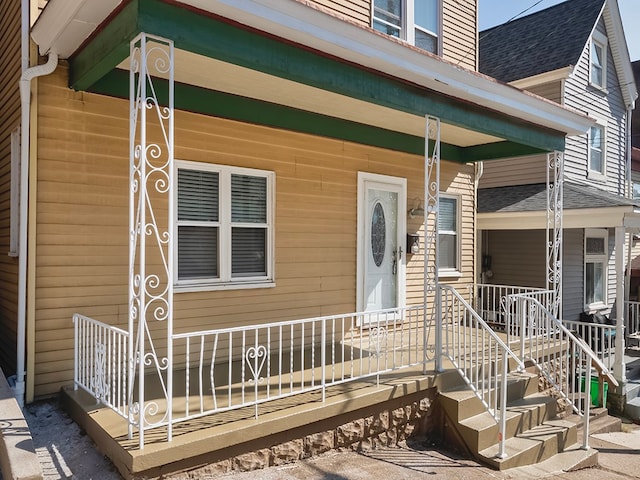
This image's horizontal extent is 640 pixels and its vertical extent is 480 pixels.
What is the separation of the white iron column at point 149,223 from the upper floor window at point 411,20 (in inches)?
156

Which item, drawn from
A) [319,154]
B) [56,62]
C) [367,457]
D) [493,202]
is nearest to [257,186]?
[319,154]

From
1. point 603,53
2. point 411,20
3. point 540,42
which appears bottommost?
point 411,20

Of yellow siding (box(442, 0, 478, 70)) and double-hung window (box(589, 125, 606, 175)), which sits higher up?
yellow siding (box(442, 0, 478, 70))

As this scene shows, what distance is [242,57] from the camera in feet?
11.9

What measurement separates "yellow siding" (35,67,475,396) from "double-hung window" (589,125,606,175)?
7.22 metres

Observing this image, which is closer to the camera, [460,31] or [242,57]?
[242,57]

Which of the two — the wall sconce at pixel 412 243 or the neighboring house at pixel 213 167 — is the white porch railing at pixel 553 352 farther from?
the neighboring house at pixel 213 167

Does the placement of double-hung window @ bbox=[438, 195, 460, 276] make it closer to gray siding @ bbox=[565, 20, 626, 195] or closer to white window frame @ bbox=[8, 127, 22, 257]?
gray siding @ bbox=[565, 20, 626, 195]

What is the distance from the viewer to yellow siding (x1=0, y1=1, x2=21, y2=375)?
4680 millimetres

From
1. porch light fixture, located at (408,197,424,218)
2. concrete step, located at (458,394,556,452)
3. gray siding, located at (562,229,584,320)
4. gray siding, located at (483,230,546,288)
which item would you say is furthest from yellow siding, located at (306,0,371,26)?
gray siding, located at (562,229,584,320)

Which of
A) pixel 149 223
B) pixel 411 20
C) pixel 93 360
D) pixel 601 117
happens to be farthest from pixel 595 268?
pixel 93 360

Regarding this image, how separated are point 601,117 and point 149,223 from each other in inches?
463

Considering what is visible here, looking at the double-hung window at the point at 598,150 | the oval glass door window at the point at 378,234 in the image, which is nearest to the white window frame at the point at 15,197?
the oval glass door window at the point at 378,234

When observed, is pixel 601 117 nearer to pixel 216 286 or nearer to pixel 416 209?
pixel 416 209
